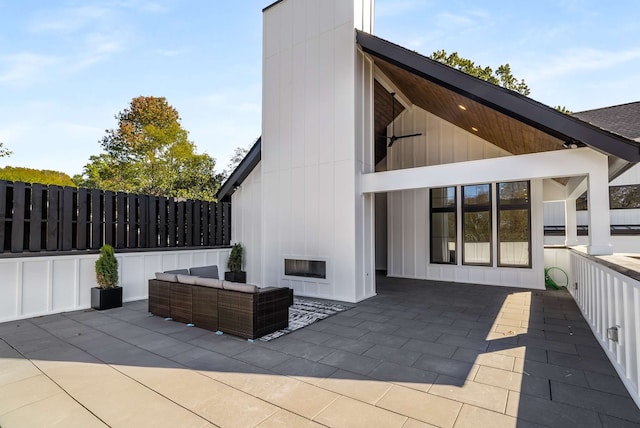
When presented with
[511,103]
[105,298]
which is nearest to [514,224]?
[511,103]

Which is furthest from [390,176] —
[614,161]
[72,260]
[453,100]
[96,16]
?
[96,16]

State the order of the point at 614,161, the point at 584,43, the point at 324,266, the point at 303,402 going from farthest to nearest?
the point at 584,43, the point at 324,266, the point at 614,161, the point at 303,402

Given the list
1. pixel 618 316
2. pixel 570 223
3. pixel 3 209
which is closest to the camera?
pixel 618 316

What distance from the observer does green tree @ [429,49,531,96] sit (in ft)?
42.7

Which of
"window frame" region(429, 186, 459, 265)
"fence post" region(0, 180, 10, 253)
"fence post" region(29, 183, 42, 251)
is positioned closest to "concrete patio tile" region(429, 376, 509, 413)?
"window frame" region(429, 186, 459, 265)

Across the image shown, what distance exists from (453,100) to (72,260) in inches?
335

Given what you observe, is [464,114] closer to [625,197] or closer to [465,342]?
[465,342]

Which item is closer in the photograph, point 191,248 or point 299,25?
point 299,25

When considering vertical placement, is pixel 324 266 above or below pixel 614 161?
below

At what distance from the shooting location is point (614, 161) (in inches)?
181

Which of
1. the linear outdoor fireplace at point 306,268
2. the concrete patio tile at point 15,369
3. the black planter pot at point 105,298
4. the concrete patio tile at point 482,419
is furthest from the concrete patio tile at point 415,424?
the black planter pot at point 105,298

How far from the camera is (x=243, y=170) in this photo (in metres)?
8.76

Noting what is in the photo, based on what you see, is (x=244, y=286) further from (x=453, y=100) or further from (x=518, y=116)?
(x=453, y=100)

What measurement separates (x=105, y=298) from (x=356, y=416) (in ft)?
18.7
